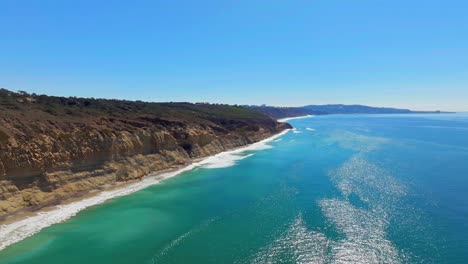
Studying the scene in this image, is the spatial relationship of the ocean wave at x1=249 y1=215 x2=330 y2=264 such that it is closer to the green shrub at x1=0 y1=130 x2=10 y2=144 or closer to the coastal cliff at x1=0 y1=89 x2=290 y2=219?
the coastal cliff at x1=0 y1=89 x2=290 y2=219

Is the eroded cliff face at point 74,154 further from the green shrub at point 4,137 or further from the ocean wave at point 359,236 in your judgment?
the ocean wave at point 359,236

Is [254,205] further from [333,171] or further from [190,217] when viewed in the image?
[333,171]

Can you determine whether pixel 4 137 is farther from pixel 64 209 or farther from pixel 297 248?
pixel 297 248

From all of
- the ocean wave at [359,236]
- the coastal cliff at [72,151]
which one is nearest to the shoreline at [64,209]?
the coastal cliff at [72,151]

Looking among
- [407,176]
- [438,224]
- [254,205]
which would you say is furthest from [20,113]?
[407,176]

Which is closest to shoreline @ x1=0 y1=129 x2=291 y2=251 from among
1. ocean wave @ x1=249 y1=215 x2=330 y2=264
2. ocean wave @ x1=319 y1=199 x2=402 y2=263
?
ocean wave @ x1=249 y1=215 x2=330 y2=264
